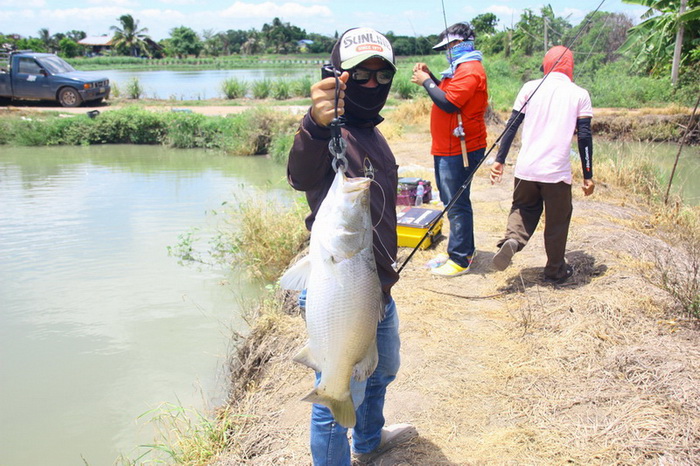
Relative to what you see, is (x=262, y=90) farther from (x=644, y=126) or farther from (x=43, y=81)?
(x=644, y=126)

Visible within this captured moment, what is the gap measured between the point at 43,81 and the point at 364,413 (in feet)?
71.4

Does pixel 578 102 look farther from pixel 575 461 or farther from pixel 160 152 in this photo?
pixel 160 152

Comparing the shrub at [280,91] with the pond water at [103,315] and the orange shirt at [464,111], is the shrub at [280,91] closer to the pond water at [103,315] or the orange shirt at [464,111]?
the pond water at [103,315]

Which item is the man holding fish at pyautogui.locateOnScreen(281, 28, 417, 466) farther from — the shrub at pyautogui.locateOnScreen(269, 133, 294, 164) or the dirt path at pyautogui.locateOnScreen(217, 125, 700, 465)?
the shrub at pyautogui.locateOnScreen(269, 133, 294, 164)

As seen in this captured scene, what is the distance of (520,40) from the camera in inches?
1321

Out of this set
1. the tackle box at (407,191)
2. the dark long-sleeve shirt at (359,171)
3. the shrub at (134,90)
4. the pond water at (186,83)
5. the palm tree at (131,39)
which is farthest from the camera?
the palm tree at (131,39)

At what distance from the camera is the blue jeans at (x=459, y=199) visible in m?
4.74

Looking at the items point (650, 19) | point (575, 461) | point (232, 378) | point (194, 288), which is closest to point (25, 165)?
point (194, 288)

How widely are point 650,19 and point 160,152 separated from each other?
18.0m

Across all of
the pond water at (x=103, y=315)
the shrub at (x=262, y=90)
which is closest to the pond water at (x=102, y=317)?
the pond water at (x=103, y=315)

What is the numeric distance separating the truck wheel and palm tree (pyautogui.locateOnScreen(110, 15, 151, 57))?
6427 cm

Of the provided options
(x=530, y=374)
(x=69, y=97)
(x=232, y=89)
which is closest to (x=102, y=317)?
(x=530, y=374)

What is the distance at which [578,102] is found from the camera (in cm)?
428

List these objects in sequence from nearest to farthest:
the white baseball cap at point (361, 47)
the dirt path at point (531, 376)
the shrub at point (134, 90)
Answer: the white baseball cap at point (361, 47), the dirt path at point (531, 376), the shrub at point (134, 90)
